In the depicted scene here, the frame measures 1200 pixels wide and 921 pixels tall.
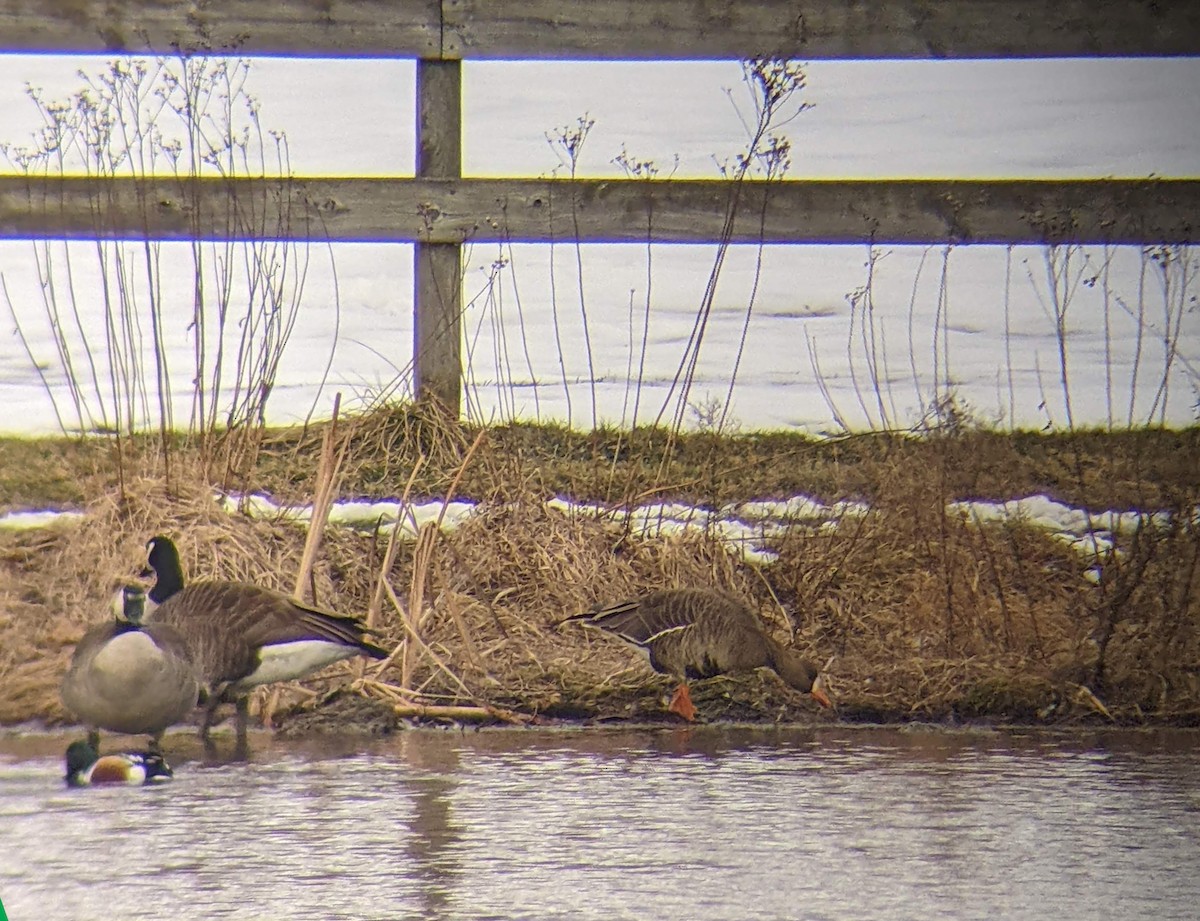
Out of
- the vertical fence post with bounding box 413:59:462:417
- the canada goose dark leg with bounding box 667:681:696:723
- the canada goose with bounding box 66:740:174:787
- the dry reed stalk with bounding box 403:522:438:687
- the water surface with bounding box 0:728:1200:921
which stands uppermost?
the vertical fence post with bounding box 413:59:462:417

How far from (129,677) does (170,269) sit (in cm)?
334

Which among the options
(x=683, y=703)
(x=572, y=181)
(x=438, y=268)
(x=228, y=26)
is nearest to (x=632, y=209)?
(x=572, y=181)

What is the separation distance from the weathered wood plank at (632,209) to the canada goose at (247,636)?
1968 millimetres

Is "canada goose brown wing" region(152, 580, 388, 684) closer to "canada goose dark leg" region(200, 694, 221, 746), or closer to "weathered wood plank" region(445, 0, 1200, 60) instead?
"canada goose dark leg" region(200, 694, 221, 746)

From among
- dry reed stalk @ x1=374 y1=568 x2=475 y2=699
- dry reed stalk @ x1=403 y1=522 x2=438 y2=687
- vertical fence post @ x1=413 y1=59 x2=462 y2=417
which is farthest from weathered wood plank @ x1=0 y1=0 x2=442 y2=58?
dry reed stalk @ x1=374 y1=568 x2=475 y2=699

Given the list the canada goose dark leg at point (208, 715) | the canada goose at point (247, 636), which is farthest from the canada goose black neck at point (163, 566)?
the canada goose dark leg at point (208, 715)

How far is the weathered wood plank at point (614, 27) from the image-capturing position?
5.23 m

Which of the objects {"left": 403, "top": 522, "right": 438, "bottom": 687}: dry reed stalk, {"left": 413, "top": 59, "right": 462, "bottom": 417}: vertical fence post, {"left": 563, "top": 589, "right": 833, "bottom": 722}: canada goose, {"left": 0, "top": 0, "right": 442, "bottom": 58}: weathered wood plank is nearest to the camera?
{"left": 563, "top": 589, "right": 833, "bottom": 722}: canada goose

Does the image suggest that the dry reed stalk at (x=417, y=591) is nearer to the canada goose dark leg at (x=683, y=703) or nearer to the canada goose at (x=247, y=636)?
the canada goose at (x=247, y=636)

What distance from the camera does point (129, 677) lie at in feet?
9.95

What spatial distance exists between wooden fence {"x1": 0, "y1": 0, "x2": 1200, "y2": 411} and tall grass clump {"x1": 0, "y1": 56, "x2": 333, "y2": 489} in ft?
0.11

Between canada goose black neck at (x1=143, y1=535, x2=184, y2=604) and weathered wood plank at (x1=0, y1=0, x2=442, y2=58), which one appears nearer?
canada goose black neck at (x1=143, y1=535, x2=184, y2=604)

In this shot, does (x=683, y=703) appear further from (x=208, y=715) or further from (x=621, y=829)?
(x=208, y=715)

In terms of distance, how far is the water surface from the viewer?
2.35m
